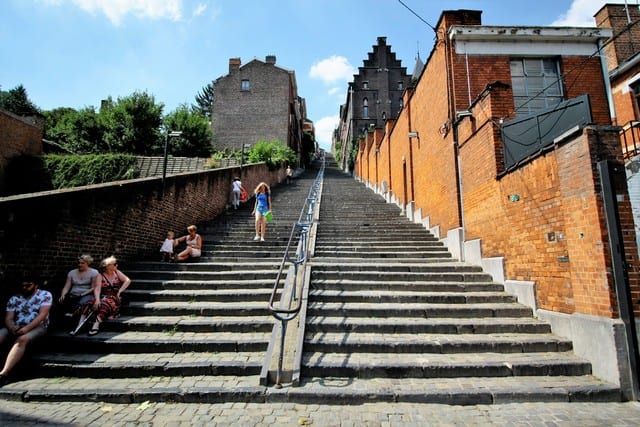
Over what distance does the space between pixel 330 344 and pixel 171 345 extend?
2.27 m

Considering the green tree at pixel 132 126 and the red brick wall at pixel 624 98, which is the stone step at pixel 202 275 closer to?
the red brick wall at pixel 624 98

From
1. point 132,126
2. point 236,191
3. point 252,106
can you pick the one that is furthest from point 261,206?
point 252,106

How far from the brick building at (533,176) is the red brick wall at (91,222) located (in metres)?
Answer: 7.59

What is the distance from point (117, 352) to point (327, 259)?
4327mm

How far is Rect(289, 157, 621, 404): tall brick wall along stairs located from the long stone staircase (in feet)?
0.05

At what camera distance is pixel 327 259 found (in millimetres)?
7359

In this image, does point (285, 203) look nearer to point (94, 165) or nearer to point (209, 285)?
point (209, 285)

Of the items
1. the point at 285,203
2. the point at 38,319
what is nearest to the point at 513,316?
the point at 38,319

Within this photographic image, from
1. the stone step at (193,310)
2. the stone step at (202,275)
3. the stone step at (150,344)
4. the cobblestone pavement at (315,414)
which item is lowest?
the cobblestone pavement at (315,414)

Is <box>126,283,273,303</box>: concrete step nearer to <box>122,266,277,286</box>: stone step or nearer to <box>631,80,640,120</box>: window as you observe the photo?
<box>122,266,277,286</box>: stone step

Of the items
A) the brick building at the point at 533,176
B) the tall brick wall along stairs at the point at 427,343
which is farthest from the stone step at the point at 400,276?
the brick building at the point at 533,176

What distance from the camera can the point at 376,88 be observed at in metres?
43.0

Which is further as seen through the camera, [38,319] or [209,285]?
[209,285]

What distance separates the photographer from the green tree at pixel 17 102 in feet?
110
